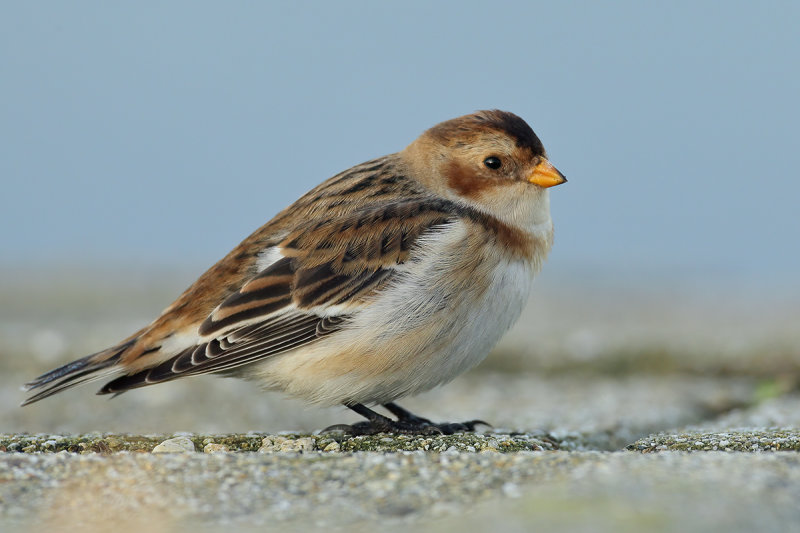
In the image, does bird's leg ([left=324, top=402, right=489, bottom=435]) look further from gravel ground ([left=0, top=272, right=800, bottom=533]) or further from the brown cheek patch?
the brown cheek patch

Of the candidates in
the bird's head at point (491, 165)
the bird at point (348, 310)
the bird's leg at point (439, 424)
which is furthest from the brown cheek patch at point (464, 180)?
the bird's leg at point (439, 424)

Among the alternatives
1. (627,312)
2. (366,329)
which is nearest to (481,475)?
(366,329)

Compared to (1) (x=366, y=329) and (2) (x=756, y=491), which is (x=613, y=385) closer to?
(1) (x=366, y=329)

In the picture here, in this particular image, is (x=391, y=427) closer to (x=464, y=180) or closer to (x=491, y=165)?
(x=464, y=180)

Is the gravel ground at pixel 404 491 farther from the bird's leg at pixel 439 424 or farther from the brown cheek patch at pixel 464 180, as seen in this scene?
the brown cheek patch at pixel 464 180

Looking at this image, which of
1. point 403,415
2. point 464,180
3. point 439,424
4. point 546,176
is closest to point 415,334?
point 439,424

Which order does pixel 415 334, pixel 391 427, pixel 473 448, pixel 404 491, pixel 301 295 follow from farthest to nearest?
pixel 391 427
pixel 301 295
pixel 415 334
pixel 473 448
pixel 404 491
